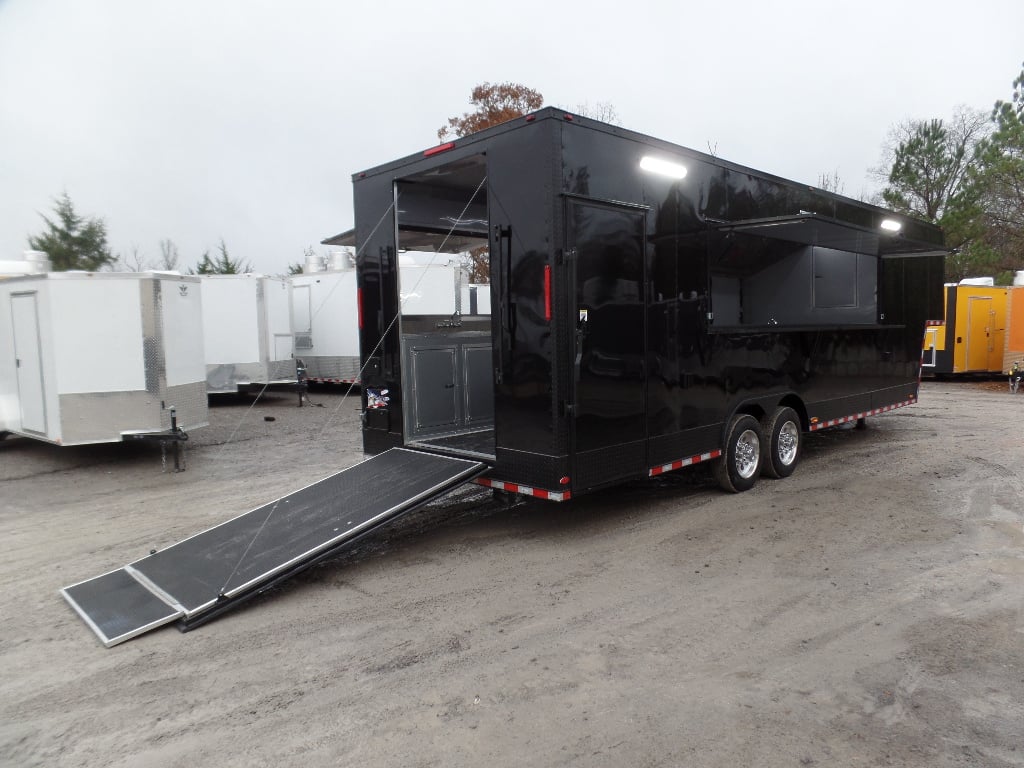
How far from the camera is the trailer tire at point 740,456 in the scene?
6.69m

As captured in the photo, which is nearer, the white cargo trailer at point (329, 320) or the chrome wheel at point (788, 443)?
the chrome wheel at point (788, 443)

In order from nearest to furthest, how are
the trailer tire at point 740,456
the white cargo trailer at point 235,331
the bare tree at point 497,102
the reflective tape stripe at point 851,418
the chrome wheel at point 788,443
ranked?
the trailer tire at point 740,456
the chrome wheel at point 788,443
the reflective tape stripe at point 851,418
the white cargo trailer at point 235,331
the bare tree at point 497,102

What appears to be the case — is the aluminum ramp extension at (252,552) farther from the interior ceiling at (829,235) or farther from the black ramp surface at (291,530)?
the interior ceiling at (829,235)

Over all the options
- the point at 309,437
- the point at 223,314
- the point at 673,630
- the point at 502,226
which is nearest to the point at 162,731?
the point at 673,630

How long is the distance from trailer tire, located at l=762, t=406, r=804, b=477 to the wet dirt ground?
40 centimetres

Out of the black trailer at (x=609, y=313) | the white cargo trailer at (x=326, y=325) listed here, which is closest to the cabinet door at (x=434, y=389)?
the black trailer at (x=609, y=313)

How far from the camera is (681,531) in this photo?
5.80 metres

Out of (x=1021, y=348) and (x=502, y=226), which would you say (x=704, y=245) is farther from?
(x=1021, y=348)

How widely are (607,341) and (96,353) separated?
21.2ft

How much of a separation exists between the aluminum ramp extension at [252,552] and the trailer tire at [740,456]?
8.49 feet

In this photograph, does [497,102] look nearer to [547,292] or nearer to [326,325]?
[326,325]

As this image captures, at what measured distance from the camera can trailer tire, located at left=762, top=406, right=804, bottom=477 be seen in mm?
7219

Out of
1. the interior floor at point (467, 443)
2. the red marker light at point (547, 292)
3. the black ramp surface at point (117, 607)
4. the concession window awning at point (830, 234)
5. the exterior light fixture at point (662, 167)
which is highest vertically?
the exterior light fixture at point (662, 167)

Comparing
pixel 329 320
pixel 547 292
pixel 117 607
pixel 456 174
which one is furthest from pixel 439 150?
pixel 329 320
